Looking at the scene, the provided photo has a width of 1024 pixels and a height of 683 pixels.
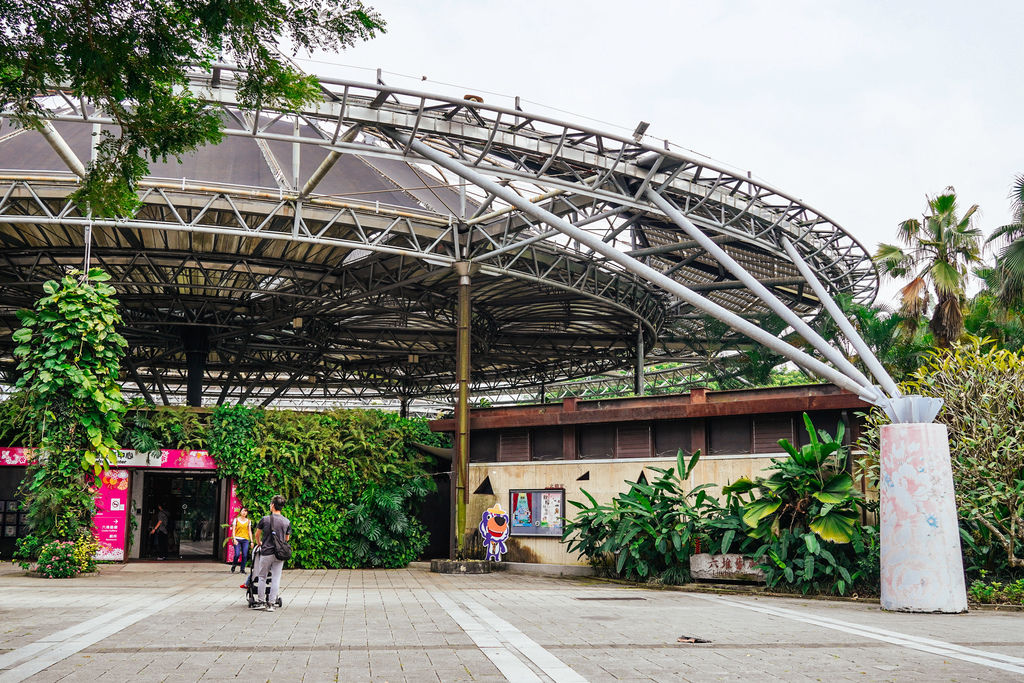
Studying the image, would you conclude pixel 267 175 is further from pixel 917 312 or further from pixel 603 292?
pixel 917 312

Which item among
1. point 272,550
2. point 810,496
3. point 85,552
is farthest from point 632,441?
point 85,552

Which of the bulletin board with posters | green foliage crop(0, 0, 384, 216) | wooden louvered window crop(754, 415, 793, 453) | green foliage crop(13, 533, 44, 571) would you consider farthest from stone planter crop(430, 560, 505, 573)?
green foliage crop(0, 0, 384, 216)

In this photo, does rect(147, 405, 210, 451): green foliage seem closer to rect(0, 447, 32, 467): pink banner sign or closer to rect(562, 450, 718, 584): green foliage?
rect(0, 447, 32, 467): pink banner sign

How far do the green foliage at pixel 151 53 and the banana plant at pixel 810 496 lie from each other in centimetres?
1379

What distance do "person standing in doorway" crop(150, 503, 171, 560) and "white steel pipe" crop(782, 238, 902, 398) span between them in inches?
824

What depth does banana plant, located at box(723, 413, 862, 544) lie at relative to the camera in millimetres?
18656

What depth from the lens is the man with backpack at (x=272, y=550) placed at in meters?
14.8

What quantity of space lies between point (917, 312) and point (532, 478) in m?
15.2

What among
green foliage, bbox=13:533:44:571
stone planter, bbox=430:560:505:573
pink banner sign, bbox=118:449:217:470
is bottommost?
stone planter, bbox=430:560:505:573

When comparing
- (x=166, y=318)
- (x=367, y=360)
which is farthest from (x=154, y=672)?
(x=367, y=360)

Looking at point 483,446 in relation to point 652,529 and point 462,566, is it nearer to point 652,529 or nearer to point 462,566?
point 462,566

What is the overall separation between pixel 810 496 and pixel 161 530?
19.8 m

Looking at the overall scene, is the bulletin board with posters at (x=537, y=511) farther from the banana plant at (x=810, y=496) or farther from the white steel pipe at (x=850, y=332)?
the white steel pipe at (x=850, y=332)

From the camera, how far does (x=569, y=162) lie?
2373 cm
